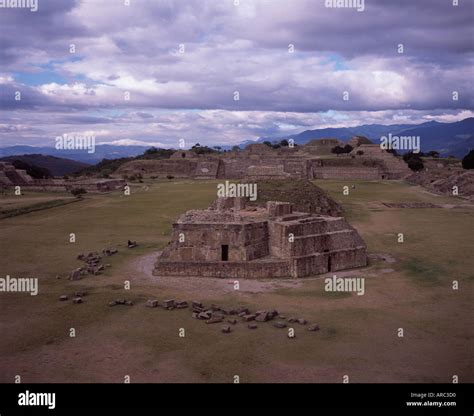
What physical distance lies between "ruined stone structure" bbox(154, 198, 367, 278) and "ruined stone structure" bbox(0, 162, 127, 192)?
38.8 m

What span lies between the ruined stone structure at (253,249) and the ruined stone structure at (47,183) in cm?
3883

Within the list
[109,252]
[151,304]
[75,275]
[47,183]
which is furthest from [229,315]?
[47,183]

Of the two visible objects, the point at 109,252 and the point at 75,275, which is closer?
the point at 75,275

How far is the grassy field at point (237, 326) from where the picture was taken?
11.5 m

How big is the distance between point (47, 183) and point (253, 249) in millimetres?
45953

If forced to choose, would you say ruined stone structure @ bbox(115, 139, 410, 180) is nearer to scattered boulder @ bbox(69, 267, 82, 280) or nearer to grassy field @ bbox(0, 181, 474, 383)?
grassy field @ bbox(0, 181, 474, 383)

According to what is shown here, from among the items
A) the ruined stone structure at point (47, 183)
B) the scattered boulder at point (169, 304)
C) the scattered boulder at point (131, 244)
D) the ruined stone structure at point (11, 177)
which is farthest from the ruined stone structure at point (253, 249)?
the ruined stone structure at point (11, 177)

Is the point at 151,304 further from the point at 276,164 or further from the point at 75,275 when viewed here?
the point at 276,164

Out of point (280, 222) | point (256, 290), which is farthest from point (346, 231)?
point (256, 290)

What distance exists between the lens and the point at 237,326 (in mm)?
14234

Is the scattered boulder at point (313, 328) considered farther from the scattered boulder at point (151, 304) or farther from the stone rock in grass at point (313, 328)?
the scattered boulder at point (151, 304)

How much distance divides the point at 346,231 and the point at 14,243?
17146mm

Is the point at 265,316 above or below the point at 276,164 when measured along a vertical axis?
below

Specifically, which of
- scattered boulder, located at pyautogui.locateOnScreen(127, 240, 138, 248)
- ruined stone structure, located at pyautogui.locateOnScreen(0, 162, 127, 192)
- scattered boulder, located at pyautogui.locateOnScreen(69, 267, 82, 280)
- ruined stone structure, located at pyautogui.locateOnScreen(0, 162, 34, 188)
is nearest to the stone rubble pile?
scattered boulder, located at pyautogui.locateOnScreen(69, 267, 82, 280)
